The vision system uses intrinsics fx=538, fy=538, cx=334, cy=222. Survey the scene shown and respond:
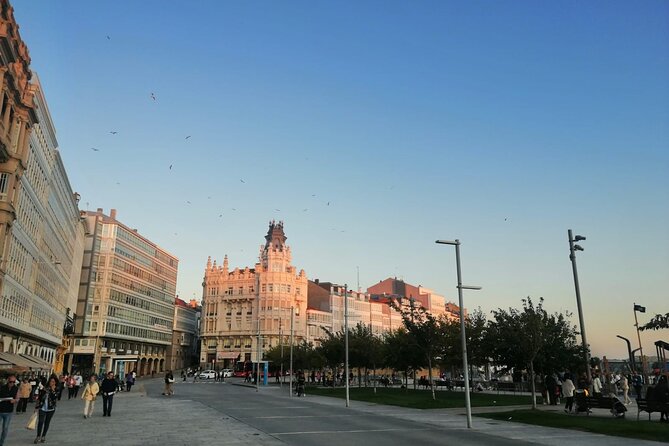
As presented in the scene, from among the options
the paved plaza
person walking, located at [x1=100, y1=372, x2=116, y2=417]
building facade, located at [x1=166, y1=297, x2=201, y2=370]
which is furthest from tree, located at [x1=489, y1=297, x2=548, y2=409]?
building facade, located at [x1=166, y1=297, x2=201, y2=370]

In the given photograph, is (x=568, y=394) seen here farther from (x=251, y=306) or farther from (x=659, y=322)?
(x=251, y=306)

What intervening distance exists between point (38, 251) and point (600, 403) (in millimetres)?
47409

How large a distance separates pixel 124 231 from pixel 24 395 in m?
76.7

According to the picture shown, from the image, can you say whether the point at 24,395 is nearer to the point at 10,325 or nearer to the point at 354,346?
the point at 10,325

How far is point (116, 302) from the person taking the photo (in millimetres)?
95625

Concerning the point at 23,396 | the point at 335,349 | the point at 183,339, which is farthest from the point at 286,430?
the point at 183,339

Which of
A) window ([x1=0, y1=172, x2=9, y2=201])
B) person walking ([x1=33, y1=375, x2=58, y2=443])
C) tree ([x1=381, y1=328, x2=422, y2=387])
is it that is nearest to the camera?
person walking ([x1=33, y1=375, x2=58, y2=443])

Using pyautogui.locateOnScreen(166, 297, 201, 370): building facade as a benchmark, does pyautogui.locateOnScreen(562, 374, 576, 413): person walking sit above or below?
below

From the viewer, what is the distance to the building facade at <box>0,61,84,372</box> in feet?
136

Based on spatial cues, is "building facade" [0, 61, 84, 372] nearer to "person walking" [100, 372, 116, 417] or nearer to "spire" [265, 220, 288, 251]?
"person walking" [100, 372, 116, 417]

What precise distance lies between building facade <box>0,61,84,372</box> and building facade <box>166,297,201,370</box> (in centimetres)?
7019

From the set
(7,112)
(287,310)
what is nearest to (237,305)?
(287,310)

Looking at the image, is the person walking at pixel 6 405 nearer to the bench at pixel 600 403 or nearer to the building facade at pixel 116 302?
the bench at pixel 600 403

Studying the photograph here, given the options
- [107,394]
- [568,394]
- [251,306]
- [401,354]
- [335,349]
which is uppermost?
[251,306]
